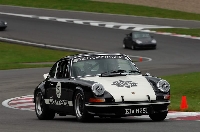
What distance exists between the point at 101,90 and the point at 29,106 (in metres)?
6.72

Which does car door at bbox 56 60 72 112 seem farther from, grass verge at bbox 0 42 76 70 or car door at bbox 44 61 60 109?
grass verge at bbox 0 42 76 70

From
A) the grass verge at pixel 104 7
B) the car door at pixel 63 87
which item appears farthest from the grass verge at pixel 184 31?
the car door at pixel 63 87

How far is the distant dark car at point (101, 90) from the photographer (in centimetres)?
1255

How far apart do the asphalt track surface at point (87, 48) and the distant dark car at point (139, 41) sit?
584 mm

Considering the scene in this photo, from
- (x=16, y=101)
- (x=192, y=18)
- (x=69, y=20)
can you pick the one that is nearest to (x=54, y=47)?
(x=69, y=20)

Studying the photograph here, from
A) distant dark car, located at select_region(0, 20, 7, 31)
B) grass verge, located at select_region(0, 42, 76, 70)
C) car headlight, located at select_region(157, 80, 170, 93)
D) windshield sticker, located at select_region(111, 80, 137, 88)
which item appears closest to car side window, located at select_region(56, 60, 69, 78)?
windshield sticker, located at select_region(111, 80, 137, 88)

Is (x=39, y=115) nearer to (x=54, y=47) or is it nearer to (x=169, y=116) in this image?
(x=169, y=116)

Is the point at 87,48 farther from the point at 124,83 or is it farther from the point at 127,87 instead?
the point at 127,87

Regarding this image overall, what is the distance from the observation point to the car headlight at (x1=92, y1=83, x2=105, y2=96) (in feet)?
41.2

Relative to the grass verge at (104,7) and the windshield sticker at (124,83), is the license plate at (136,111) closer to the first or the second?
the windshield sticker at (124,83)

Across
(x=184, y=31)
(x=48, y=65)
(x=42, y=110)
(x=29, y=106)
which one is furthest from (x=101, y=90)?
(x=184, y=31)

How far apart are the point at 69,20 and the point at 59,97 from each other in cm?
4326

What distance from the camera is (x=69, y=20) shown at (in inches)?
2240

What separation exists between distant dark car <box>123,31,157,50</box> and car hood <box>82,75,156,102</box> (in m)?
31.1
